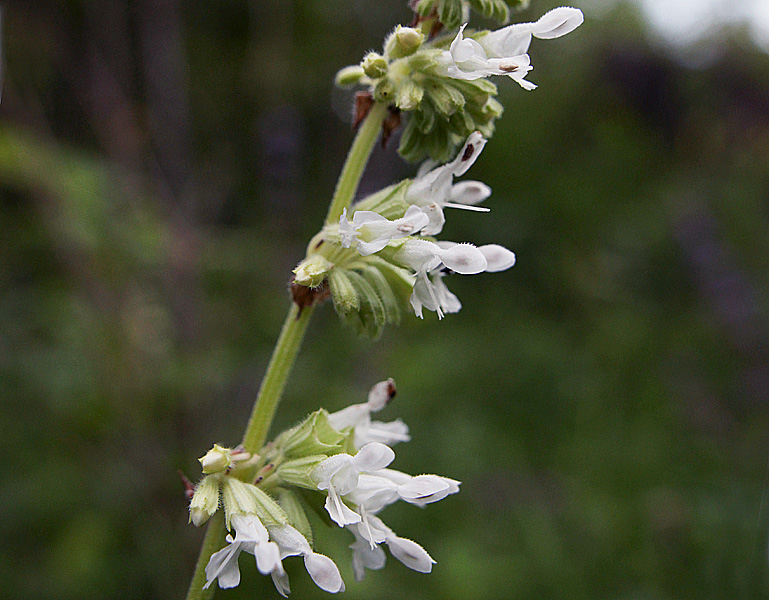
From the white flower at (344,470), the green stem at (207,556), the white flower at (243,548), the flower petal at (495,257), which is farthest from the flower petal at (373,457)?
the flower petal at (495,257)

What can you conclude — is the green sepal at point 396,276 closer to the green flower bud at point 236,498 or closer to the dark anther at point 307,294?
the dark anther at point 307,294

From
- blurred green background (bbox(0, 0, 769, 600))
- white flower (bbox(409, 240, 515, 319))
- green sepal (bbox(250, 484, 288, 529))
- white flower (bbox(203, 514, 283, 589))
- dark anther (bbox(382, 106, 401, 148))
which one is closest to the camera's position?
white flower (bbox(203, 514, 283, 589))

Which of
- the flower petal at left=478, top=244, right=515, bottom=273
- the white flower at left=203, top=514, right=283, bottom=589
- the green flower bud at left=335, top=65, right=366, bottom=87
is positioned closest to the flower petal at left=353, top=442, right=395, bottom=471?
the white flower at left=203, top=514, right=283, bottom=589

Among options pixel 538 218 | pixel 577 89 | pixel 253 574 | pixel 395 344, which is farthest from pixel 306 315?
pixel 577 89

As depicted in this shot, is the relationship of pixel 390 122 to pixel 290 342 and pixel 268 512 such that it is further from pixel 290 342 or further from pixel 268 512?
pixel 268 512

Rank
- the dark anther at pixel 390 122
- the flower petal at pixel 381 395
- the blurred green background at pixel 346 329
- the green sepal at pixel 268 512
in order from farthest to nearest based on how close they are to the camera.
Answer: the blurred green background at pixel 346 329 → the flower petal at pixel 381 395 → the dark anther at pixel 390 122 → the green sepal at pixel 268 512

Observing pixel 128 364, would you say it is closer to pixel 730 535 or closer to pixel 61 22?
pixel 730 535

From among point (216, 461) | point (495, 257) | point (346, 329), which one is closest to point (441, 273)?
point (495, 257)

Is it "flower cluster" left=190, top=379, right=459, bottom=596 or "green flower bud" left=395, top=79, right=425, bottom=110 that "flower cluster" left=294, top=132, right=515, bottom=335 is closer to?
"green flower bud" left=395, top=79, right=425, bottom=110
